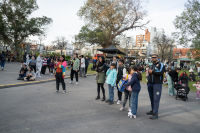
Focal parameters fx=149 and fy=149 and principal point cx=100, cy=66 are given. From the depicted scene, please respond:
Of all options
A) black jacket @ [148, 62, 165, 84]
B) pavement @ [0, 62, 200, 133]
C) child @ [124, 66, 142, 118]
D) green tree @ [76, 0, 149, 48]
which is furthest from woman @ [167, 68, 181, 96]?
green tree @ [76, 0, 149, 48]

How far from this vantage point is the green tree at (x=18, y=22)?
2480cm

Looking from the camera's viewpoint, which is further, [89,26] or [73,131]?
[89,26]

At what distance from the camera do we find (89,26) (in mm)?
31641

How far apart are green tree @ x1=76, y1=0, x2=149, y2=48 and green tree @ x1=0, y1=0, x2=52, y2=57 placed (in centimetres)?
788

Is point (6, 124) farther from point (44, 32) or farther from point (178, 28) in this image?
point (44, 32)

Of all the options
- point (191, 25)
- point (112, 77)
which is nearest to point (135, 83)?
point (112, 77)

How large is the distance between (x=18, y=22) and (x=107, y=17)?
15054 mm

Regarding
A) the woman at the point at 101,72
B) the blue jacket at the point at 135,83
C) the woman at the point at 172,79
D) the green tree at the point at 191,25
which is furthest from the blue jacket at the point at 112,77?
the green tree at the point at 191,25

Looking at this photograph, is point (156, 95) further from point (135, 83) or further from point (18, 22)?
point (18, 22)

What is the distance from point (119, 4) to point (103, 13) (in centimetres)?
318

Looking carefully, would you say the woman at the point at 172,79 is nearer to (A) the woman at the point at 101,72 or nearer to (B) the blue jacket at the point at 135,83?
(A) the woman at the point at 101,72

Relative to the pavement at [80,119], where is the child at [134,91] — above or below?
above

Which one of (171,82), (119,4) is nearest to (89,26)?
(119,4)

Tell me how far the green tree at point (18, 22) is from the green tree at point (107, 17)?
7.88m
